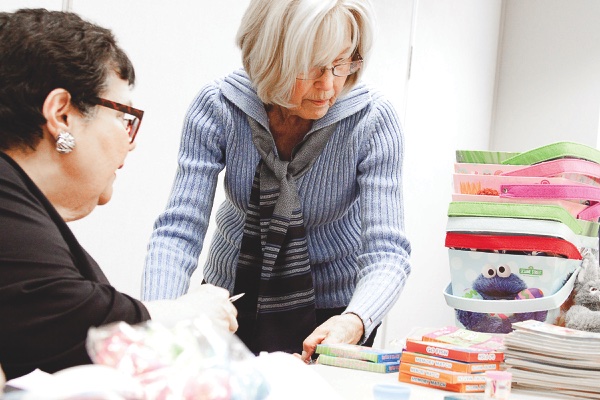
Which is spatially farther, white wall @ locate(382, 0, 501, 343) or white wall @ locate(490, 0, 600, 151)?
white wall @ locate(490, 0, 600, 151)

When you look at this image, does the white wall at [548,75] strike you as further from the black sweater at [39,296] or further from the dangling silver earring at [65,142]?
the black sweater at [39,296]

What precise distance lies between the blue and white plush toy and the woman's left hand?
462 millimetres

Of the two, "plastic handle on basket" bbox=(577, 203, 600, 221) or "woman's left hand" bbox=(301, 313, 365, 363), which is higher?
"plastic handle on basket" bbox=(577, 203, 600, 221)

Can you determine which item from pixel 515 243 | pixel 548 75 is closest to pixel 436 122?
pixel 548 75

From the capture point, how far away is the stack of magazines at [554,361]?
1379 mm

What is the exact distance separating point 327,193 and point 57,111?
764 mm

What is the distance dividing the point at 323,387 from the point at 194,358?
0.23 meters

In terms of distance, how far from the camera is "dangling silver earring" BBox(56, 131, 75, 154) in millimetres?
1184

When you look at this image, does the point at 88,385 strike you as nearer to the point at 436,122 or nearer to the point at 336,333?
the point at 336,333

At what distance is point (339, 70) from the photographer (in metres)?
1.69

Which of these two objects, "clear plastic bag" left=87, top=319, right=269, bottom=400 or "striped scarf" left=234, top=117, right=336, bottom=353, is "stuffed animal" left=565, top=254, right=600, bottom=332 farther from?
"clear plastic bag" left=87, top=319, right=269, bottom=400

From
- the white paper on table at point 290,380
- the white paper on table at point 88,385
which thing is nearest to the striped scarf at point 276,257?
the white paper on table at point 290,380

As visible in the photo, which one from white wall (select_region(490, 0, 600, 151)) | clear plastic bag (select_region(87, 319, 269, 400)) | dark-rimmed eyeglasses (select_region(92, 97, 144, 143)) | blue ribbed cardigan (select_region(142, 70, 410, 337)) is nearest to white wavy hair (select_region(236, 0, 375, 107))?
blue ribbed cardigan (select_region(142, 70, 410, 337))

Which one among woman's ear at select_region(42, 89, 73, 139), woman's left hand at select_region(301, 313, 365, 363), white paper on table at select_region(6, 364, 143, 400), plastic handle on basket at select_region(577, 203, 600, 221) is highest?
Answer: woman's ear at select_region(42, 89, 73, 139)
